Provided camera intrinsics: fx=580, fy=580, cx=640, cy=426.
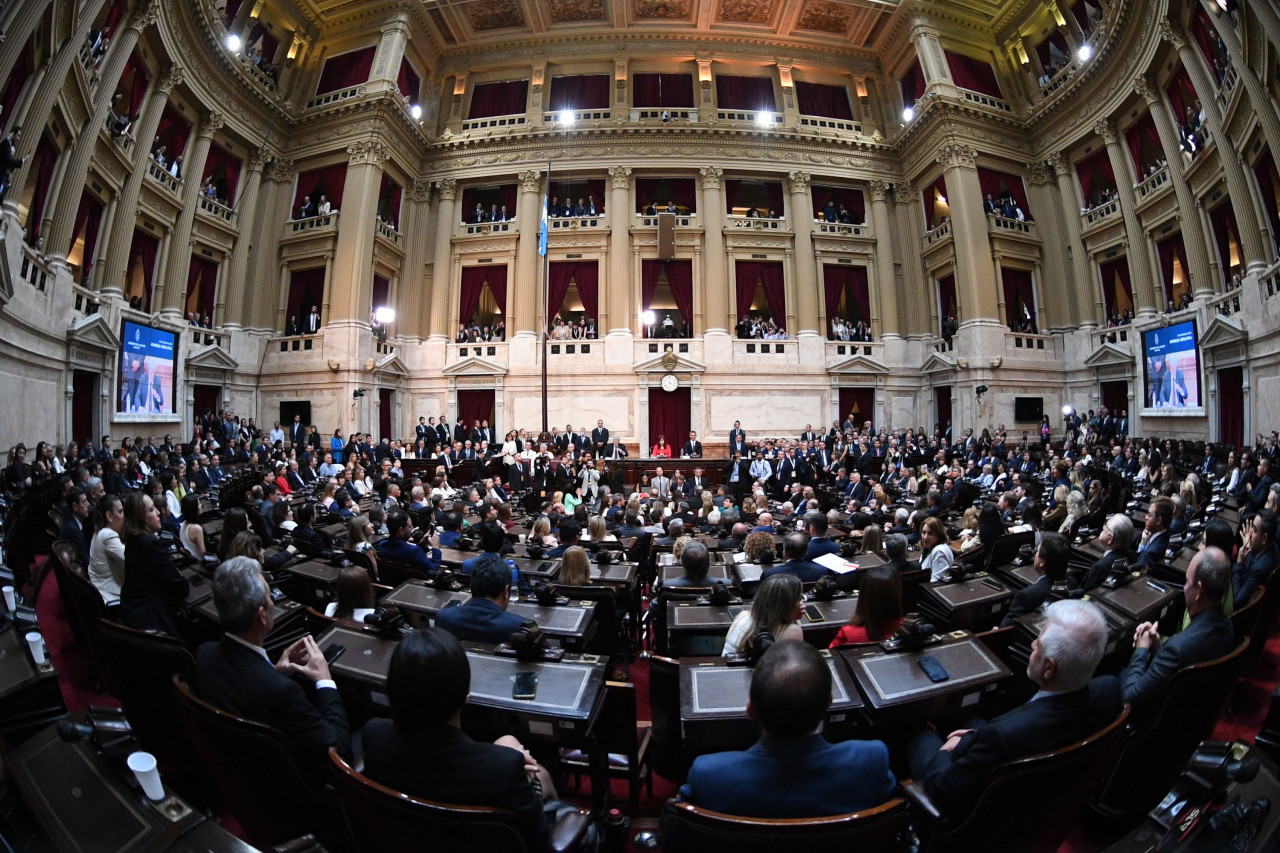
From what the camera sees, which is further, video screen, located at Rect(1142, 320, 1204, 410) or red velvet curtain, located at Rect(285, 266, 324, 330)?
red velvet curtain, located at Rect(285, 266, 324, 330)

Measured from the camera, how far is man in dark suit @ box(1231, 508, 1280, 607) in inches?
147

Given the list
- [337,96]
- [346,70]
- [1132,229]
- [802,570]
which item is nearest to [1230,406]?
[1132,229]

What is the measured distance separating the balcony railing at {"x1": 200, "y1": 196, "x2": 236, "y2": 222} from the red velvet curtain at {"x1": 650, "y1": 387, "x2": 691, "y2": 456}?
539 inches

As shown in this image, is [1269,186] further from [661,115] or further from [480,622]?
[480,622]

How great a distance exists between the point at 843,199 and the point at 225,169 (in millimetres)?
20024

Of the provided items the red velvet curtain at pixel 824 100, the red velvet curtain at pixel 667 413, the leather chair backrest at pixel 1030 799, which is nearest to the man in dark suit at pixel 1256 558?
the leather chair backrest at pixel 1030 799

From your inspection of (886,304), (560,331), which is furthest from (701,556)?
(886,304)

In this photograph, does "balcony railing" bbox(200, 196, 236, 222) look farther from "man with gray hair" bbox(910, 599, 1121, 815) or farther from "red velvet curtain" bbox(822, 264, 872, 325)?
"man with gray hair" bbox(910, 599, 1121, 815)

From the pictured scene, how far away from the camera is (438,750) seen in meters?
1.61

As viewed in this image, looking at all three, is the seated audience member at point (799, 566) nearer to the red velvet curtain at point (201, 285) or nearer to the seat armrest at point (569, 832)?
the seat armrest at point (569, 832)

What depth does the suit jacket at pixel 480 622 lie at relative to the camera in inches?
120

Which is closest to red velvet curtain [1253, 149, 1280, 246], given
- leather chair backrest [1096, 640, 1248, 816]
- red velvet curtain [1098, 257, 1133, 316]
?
red velvet curtain [1098, 257, 1133, 316]

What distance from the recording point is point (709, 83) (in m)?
20.1

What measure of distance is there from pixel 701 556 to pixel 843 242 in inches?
742
